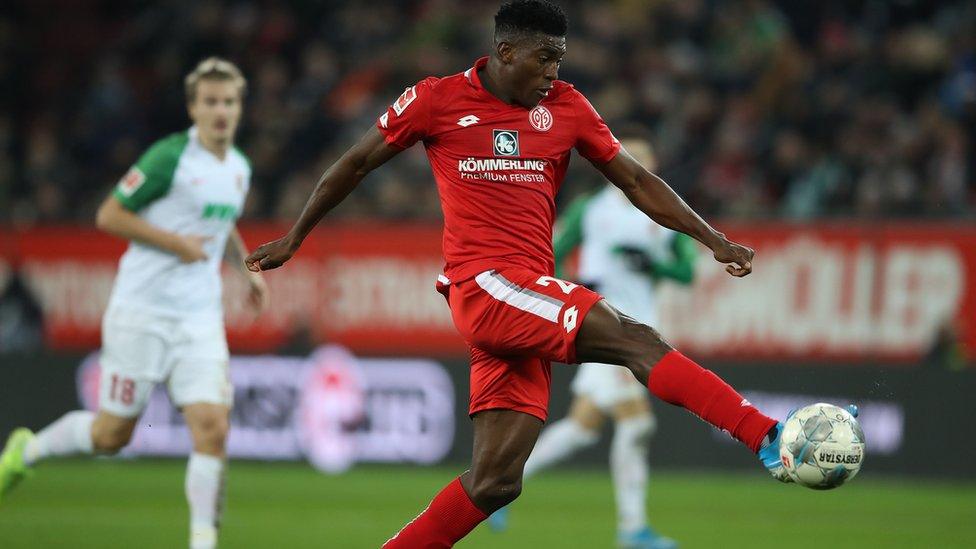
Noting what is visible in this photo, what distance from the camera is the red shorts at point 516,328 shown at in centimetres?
548

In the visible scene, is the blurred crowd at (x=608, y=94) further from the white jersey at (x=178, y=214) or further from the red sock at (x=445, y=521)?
the red sock at (x=445, y=521)

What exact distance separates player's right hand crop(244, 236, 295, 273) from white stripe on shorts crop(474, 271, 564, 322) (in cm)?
78

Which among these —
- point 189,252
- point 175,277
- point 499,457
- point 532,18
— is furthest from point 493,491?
point 175,277

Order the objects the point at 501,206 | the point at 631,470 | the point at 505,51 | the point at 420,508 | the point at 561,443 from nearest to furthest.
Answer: the point at 505,51, the point at 501,206, the point at 631,470, the point at 561,443, the point at 420,508

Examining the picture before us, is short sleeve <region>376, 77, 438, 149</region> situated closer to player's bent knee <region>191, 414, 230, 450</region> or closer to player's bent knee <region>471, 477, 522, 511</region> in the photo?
player's bent knee <region>471, 477, 522, 511</region>

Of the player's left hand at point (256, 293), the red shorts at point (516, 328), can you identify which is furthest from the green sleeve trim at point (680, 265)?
the red shorts at point (516, 328)

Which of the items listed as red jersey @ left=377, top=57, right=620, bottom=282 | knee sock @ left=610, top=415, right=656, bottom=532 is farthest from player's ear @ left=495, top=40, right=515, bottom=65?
knee sock @ left=610, top=415, right=656, bottom=532

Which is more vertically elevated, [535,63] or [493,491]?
[535,63]

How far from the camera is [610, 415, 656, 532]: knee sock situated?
9.03 meters

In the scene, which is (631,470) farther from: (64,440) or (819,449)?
(819,449)

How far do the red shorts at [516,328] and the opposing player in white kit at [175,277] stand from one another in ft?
6.87

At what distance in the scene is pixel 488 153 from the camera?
5773 mm

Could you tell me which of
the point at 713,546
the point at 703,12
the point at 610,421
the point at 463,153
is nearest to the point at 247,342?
the point at 610,421

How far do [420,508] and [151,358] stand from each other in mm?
3616
